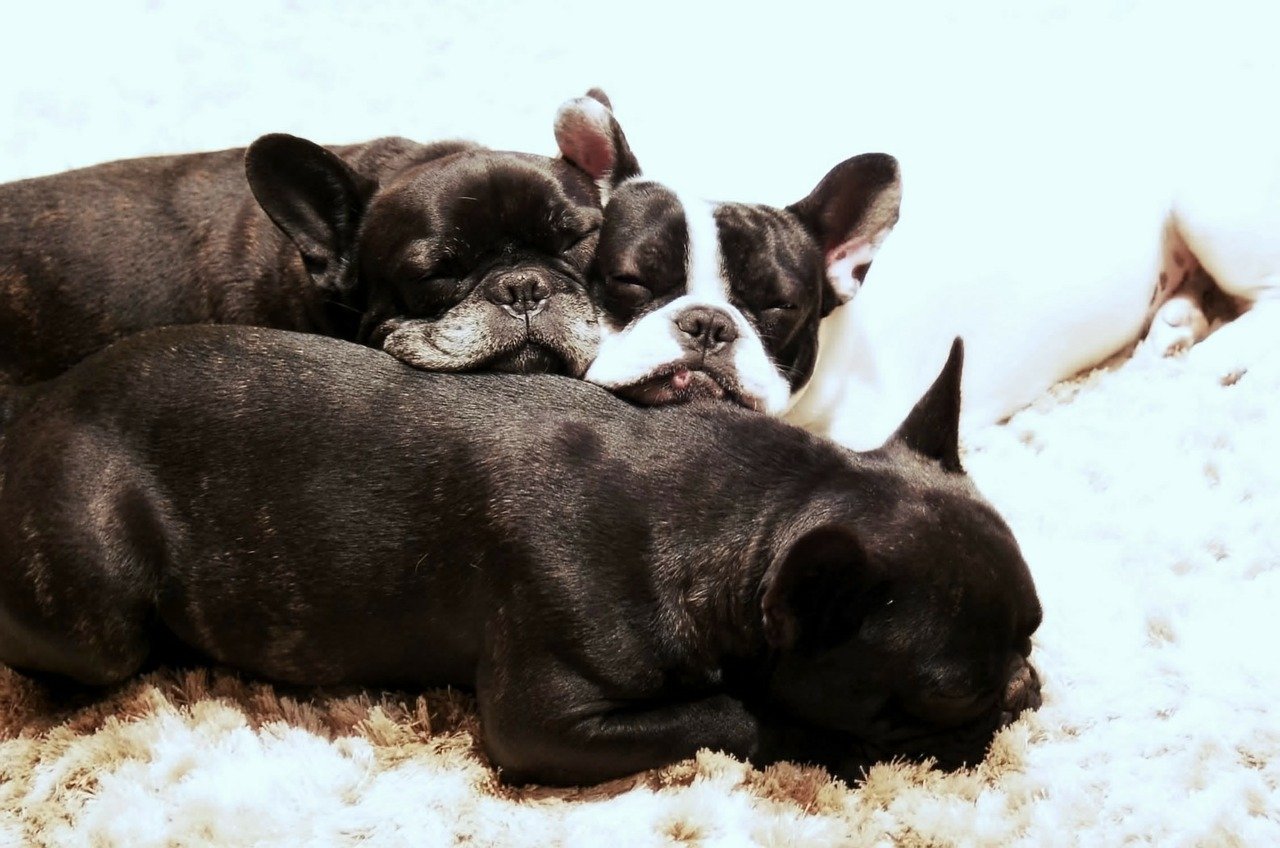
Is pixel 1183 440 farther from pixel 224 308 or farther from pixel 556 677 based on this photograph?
pixel 224 308

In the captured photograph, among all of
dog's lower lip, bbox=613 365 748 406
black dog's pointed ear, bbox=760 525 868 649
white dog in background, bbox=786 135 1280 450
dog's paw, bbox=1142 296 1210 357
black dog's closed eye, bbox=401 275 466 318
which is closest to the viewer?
black dog's pointed ear, bbox=760 525 868 649

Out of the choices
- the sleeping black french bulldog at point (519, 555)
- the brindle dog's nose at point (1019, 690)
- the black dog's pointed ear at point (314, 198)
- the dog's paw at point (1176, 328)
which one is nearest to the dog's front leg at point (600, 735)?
the sleeping black french bulldog at point (519, 555)

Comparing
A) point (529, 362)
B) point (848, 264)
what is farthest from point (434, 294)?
point (848, 264)

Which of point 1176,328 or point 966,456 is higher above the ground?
point 1176,328

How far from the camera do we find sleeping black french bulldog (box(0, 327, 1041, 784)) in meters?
1.68

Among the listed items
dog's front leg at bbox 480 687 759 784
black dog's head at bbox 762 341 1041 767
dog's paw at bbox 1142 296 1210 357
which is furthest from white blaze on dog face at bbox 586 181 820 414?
dog's paw at bbox 1142 296 1210 357

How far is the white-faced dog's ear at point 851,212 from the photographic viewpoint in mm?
2301

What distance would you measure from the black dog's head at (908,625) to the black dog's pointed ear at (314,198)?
99 cm

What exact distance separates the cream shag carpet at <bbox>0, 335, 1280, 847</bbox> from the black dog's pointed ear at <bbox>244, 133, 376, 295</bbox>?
71cm

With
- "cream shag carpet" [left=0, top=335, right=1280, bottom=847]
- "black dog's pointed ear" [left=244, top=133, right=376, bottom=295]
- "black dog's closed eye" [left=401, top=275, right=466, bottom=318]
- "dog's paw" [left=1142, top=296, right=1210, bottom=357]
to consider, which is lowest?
"cream shag carpet" [left=0, top=335, right=1280, bottom=847]

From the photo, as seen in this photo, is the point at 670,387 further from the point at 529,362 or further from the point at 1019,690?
the point at 1019,690

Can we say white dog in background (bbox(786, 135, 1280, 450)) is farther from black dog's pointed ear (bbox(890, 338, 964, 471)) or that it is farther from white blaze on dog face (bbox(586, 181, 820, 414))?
black dog's pointed ear (bbox(890, 338, 964, 471))

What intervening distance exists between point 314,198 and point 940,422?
3.62ft

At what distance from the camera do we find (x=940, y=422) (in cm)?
186
